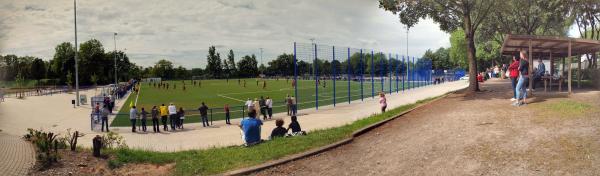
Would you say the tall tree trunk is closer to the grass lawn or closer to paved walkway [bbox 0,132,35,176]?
the grass lawn

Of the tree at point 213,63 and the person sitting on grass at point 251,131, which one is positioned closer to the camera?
the person sitting on grass at point 251,131

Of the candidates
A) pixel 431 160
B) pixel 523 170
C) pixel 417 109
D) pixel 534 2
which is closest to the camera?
pixel 523 170

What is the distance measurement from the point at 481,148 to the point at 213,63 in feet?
Result: 455

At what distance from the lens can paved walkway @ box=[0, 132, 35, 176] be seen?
6.42 metres

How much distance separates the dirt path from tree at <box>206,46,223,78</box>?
443 feet

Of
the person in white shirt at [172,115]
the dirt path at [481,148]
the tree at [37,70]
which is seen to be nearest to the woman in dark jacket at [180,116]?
the person in white shirt at [172,115]

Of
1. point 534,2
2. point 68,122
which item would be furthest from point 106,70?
point 534,2

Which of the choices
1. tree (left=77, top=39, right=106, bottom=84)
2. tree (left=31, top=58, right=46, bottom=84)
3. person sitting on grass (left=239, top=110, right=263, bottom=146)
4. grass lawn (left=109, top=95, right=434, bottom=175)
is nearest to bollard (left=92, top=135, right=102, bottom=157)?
grass lawn (left=109, top=95, right=434, bottom=175)

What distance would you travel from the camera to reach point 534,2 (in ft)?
91.6

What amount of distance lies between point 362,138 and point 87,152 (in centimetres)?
630

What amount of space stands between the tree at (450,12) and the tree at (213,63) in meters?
123

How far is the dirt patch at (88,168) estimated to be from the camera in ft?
24.3

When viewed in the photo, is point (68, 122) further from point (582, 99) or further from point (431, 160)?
point (582, 99)

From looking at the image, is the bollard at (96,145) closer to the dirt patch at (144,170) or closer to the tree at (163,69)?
the dirt patch at (144,170)
